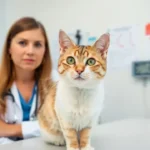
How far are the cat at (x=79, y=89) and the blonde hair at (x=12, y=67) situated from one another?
487mm

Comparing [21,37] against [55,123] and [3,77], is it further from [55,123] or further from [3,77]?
[55,123]

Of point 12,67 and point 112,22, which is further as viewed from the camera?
point 112,22

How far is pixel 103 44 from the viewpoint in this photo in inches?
21.9

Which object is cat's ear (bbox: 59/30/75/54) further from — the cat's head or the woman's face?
the woman's face

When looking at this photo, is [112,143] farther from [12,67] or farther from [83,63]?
[12,67]

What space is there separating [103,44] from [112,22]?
4.08 ft

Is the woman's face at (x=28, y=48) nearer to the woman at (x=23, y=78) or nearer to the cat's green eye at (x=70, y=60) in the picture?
the woman at (x=23, y=78)

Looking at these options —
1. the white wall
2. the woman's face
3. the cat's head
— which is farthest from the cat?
the white wall

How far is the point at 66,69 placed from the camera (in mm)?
549

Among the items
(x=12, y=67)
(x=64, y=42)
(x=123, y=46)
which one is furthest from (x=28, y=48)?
(x=123, y=46)

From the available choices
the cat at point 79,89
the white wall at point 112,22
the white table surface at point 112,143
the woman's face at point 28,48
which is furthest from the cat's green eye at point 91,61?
the white wall at point 112,22

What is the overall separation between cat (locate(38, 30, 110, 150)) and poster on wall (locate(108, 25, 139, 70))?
1.11m

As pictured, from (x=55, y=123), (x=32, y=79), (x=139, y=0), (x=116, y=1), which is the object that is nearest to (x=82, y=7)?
(x=116, y=1)

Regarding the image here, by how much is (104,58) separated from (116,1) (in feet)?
4.18
